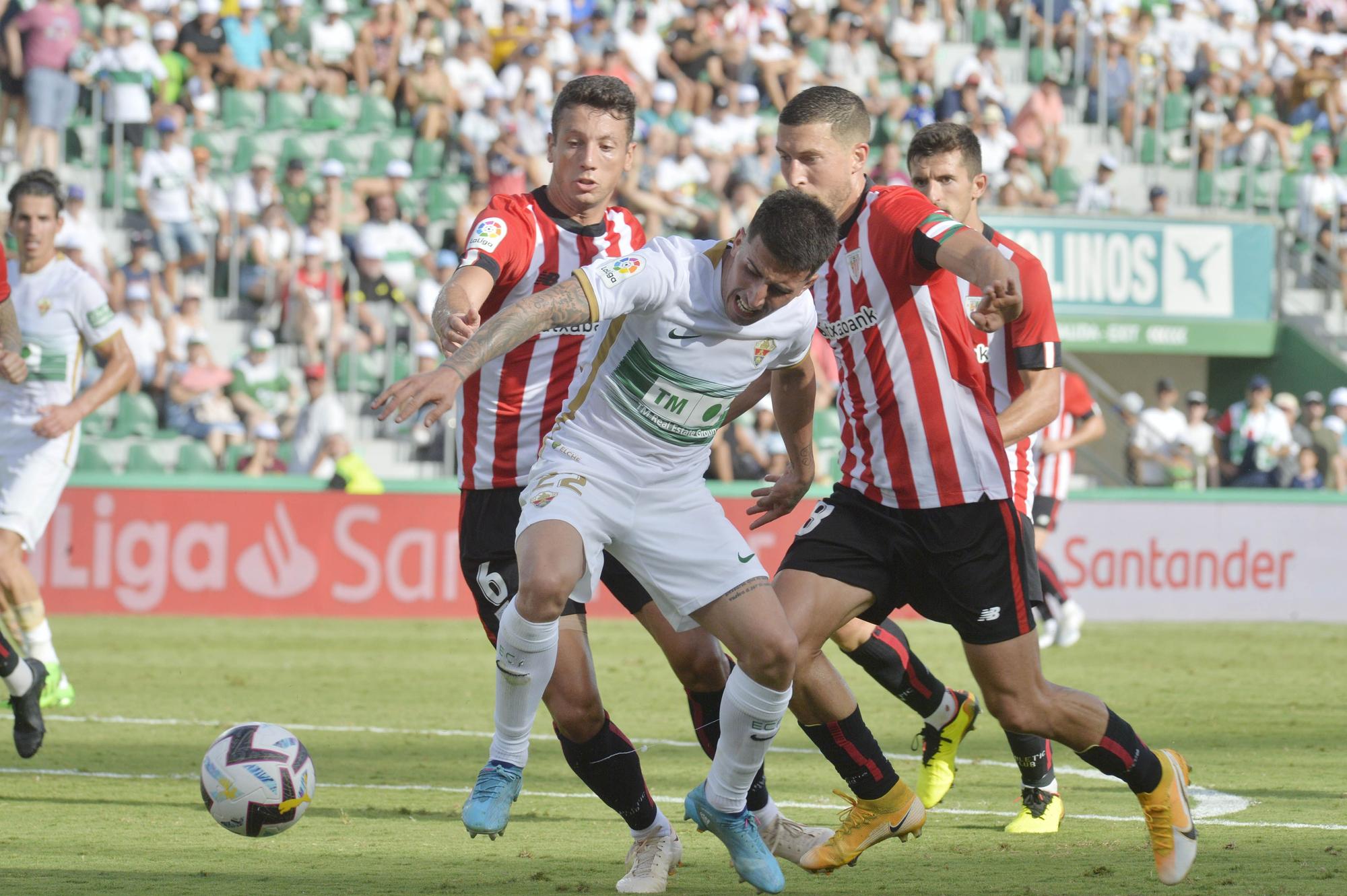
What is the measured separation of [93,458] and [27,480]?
7296 mm

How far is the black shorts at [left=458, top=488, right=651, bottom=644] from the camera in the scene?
19.0 feet

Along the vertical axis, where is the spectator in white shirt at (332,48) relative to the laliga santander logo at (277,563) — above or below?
above

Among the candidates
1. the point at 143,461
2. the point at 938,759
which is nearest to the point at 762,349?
the point at 938,759

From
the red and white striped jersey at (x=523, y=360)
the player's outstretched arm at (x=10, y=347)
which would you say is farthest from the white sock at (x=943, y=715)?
the player's outstretched arm at (x=10, y=347)

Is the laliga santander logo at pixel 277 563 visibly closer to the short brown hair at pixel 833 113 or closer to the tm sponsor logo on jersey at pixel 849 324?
the tm sponsor logo on jersey at pixel 849 324

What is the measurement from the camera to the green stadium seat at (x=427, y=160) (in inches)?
793

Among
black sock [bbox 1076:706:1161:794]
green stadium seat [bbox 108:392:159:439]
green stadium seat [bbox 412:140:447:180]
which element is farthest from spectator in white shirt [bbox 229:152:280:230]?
black sock [bbox 1076:706:1161:794]

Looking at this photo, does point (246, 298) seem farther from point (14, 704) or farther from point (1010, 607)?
point (1010, 607)

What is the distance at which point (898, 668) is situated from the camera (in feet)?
22.2

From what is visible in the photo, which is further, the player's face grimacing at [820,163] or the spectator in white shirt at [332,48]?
the spectator in white shirt at [332,48]

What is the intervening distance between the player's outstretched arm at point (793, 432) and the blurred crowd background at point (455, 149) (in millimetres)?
9476

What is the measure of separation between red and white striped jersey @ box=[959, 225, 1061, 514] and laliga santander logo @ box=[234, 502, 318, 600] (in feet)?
29.5

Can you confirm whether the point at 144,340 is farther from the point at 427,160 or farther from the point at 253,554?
the point at 427,160

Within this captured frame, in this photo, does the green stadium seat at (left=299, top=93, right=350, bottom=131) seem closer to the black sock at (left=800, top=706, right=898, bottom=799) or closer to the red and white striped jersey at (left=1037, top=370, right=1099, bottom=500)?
the red and white striped jersey at (left=1037, top=370, right=1099, bottom=500)
